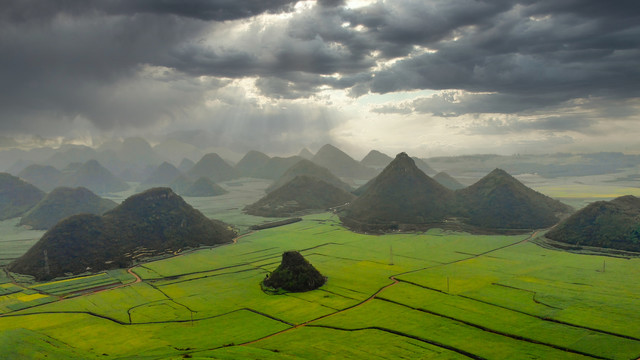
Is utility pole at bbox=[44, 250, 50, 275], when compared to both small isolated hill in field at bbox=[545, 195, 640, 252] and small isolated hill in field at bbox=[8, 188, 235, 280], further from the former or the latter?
small isolated hill in field at bbox=[545, 195, 640, 252]

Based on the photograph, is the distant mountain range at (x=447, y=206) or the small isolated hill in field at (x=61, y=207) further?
the small isolated hill in field at (x=61, y=207)

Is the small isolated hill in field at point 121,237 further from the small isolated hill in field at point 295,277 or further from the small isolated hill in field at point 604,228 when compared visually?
the small isolated hill in field at point 604,228

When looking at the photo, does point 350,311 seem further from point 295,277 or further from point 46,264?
point 46,264

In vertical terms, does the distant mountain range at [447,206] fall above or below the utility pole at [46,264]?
above

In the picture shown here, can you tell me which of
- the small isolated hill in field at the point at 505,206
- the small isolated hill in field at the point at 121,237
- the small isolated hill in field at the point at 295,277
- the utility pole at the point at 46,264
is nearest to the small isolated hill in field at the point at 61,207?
the small isolated hill in field at the point at 121,237

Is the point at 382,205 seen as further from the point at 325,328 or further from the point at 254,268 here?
the point at 325,328
